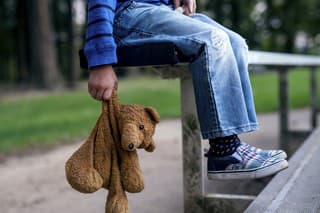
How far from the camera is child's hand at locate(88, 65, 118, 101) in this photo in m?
1.54

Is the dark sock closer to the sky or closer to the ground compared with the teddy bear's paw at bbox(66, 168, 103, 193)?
closer to the sky

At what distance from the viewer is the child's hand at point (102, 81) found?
1.54 meters

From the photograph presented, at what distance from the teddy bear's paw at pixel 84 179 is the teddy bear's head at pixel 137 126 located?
132 mm

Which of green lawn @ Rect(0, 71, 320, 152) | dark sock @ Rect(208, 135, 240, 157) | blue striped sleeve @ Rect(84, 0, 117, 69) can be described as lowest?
green lawn @ Rect(0, 71, 320, 152)

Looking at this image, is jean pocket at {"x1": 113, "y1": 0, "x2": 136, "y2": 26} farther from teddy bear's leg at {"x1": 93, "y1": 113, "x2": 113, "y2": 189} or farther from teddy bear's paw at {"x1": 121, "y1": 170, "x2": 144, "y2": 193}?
teddy bear's paw at {"x1": 121, "y1": 170, "x2": 144, "y2": 193}

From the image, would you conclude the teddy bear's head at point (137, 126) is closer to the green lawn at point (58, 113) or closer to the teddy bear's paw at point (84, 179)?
the teddy bear's paw at point (84, 179)

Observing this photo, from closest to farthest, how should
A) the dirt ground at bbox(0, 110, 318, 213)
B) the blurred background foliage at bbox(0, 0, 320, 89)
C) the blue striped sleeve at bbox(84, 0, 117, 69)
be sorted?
the blue striped sleeve at bbox(84, 0, 117, 69) < the dirt ground at bbox(0, 110, 318, 213) < the blurred background foliage at bbox(0, 0, 320, 89)

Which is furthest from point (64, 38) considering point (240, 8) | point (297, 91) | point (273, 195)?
point (273, 195)

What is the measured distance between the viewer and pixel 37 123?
7.92 metres

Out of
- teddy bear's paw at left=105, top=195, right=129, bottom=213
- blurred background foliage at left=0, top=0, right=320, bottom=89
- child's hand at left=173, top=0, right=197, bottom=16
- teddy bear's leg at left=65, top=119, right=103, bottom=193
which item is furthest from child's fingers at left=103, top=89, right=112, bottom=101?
blurred background foliage at left=0, top=0, right=320, bottom=89

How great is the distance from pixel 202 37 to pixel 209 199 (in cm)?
101

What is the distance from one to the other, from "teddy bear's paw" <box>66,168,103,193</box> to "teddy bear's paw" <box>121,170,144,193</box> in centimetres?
10

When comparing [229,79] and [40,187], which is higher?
[229,79]

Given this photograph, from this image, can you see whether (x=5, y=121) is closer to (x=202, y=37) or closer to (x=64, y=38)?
(x=202, y=37)
